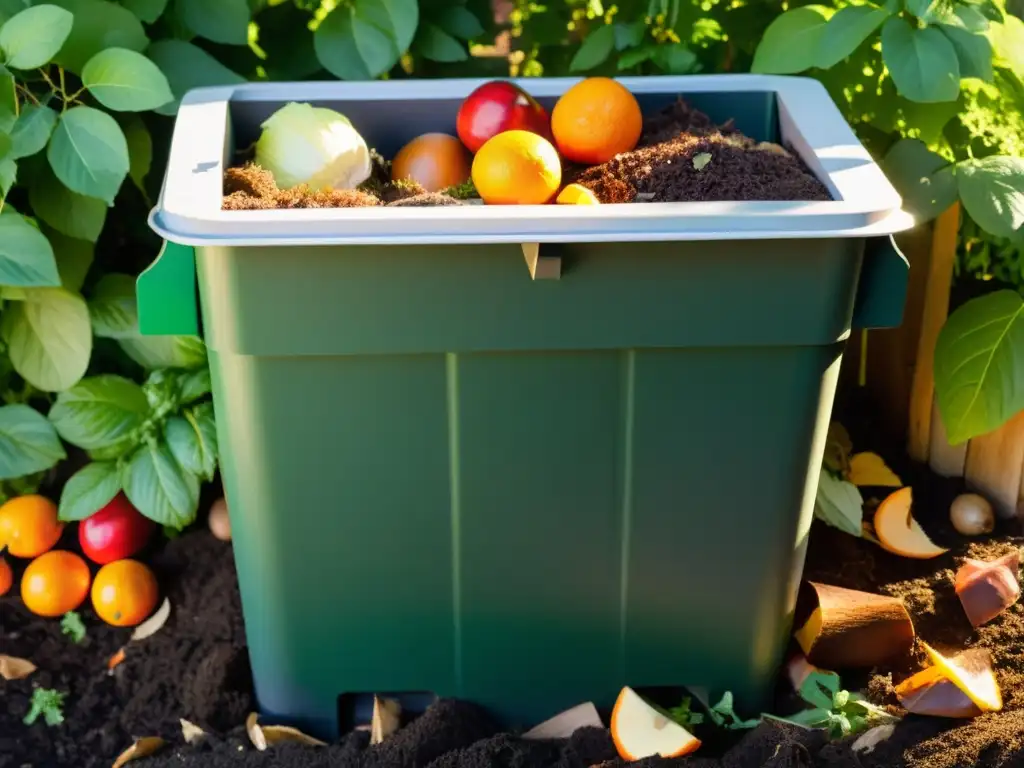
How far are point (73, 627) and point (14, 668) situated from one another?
0.38ft

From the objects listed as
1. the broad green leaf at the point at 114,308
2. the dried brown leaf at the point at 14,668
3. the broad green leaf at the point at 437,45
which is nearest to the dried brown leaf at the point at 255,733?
the dried brown leaf at the point at 14,668

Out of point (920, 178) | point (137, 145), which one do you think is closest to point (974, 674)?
point (920, 178)

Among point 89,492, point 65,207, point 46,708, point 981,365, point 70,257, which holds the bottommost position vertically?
point 46,708

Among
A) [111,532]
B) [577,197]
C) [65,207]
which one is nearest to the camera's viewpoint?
[577,197]

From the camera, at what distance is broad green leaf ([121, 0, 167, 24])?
182 cm

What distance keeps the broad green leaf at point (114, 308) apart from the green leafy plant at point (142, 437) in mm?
79

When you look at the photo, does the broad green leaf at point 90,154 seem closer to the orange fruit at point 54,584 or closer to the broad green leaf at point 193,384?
the broad green leaf at point 193,384

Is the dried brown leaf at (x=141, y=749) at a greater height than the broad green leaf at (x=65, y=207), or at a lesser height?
lesser

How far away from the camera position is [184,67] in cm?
187

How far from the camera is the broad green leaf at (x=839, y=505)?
1.97m

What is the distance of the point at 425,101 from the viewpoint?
71.7 inches

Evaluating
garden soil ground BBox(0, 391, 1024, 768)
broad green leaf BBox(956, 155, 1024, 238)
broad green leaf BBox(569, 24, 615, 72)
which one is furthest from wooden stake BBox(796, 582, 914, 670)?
broad green leaf BBox(569, 24, 615, 72)

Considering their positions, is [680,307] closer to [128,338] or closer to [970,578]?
[970,578]

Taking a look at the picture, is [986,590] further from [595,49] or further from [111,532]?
[111,532]
